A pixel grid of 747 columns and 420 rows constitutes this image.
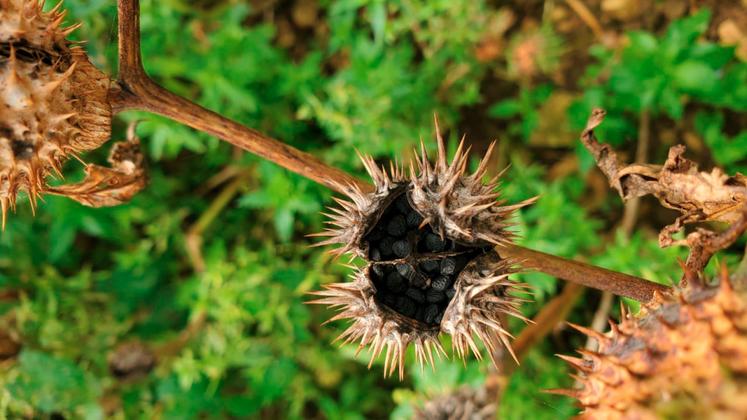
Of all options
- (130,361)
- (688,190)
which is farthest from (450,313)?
(130,361)

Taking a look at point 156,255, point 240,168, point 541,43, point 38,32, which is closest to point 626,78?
point 541,43

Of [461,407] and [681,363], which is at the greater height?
[681,363]

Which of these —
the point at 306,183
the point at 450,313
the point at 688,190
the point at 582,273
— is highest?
the point at 688,190

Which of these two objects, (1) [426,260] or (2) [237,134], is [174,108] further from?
(1) [426,260]

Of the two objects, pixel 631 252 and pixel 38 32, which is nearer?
pixel 38 32

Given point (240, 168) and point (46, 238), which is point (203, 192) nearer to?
point (240, 168)

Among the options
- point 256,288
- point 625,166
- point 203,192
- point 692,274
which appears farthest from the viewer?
point 203,192

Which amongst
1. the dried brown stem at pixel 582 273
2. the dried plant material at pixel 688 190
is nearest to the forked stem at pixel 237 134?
the dried brown stem at pixel 582 273
